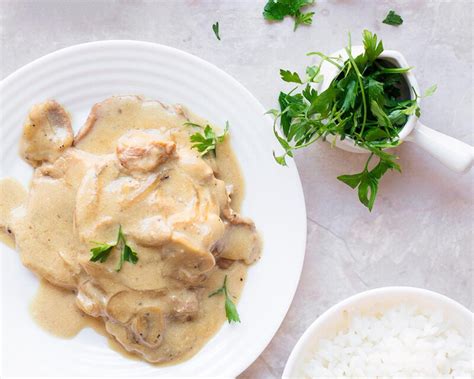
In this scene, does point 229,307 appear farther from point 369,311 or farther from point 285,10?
point 285,10

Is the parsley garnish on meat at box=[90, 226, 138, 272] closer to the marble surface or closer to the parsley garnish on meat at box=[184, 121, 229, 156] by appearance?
the parsley garnish on meat at box=[184, 121, 229, 156]

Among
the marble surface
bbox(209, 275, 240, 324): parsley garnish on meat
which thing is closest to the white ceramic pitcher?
the marble surface

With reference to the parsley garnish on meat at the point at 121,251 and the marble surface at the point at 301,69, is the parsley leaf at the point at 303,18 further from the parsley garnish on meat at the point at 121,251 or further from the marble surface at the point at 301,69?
the parsley garnish on meat at the point at 121,251

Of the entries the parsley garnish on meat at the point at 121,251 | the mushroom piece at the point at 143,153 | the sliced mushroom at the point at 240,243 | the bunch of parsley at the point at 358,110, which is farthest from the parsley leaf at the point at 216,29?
the parsley garnish on meat at the point at 121,251

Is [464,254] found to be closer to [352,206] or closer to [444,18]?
[352,206]

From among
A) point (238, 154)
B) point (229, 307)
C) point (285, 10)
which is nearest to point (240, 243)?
point (229, 307)
